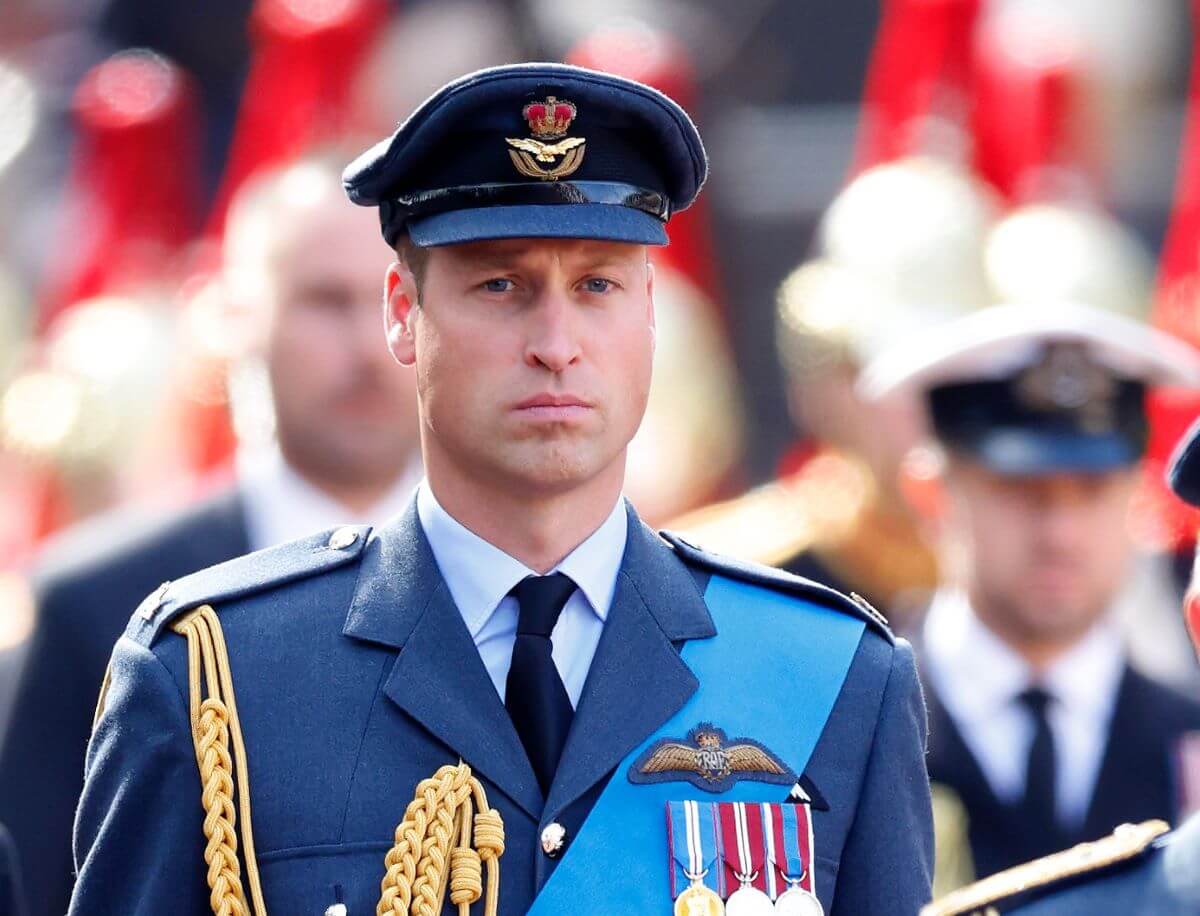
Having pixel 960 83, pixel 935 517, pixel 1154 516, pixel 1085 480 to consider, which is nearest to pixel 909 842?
pixel 1085 480

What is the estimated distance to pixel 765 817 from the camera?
4.12 m

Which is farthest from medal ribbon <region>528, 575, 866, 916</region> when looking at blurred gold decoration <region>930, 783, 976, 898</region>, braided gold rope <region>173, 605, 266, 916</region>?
blurred gold decoration <region>930, 783, 976, 898</region>

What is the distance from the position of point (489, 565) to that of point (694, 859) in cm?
46

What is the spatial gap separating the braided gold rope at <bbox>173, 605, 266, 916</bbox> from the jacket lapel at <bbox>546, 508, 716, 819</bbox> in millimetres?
383

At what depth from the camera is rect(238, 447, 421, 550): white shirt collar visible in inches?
259

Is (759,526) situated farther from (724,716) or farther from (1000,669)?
(724,716)

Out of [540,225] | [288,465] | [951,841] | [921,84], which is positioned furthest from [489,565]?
[921,84]

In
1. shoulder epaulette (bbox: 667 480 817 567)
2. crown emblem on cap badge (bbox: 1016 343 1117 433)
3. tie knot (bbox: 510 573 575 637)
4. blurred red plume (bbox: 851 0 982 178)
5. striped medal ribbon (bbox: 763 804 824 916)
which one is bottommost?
striped medal ribbon (bbox: 763 804 824 916)

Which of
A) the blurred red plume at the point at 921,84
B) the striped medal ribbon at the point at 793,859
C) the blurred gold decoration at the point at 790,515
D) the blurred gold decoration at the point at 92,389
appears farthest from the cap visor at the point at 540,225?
the blurred red plume at the point at 921,84

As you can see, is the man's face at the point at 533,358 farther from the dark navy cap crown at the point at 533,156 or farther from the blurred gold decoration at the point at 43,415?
the blurred gold decoration at the point at 43,415

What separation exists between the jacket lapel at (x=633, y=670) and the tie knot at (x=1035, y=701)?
243 centimetres

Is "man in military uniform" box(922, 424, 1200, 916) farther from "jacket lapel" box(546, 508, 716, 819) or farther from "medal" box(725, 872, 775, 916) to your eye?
"jacket lapel" box(546, 508, 716, 819)

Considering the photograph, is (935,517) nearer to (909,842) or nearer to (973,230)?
(973,230)

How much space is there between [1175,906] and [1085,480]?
116 inches
